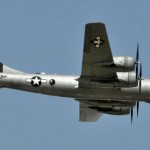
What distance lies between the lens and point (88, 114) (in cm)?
5212

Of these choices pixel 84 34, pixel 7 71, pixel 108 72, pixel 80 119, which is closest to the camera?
pixel 84 34

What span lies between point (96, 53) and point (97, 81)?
130 inches

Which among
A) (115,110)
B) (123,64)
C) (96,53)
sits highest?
(96,53)

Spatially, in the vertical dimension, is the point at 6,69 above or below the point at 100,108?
above

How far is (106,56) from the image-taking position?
42750mm

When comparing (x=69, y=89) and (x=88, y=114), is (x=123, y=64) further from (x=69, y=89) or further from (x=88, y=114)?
(x=88, y=114)

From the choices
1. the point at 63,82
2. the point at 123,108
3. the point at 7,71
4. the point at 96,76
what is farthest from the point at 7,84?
the point at 123,108

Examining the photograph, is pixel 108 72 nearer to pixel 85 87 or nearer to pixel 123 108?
pixel 85 87

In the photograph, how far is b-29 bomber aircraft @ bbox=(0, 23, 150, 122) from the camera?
42.7m

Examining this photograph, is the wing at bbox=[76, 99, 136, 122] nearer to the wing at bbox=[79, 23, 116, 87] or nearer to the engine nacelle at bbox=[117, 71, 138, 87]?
the engine nacelle at bbox=[117, 71, 138, 87]

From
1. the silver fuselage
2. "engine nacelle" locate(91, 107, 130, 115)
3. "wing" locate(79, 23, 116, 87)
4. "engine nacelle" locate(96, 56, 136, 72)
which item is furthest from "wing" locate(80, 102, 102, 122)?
"engine nacelle" locate(96, 56, 136, 72)

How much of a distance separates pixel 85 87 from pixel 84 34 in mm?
6441

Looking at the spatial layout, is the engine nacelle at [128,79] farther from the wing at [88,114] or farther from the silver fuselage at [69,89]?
the wing at [88,114]

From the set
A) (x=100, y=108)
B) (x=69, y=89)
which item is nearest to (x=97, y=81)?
(x=69, y=89)
